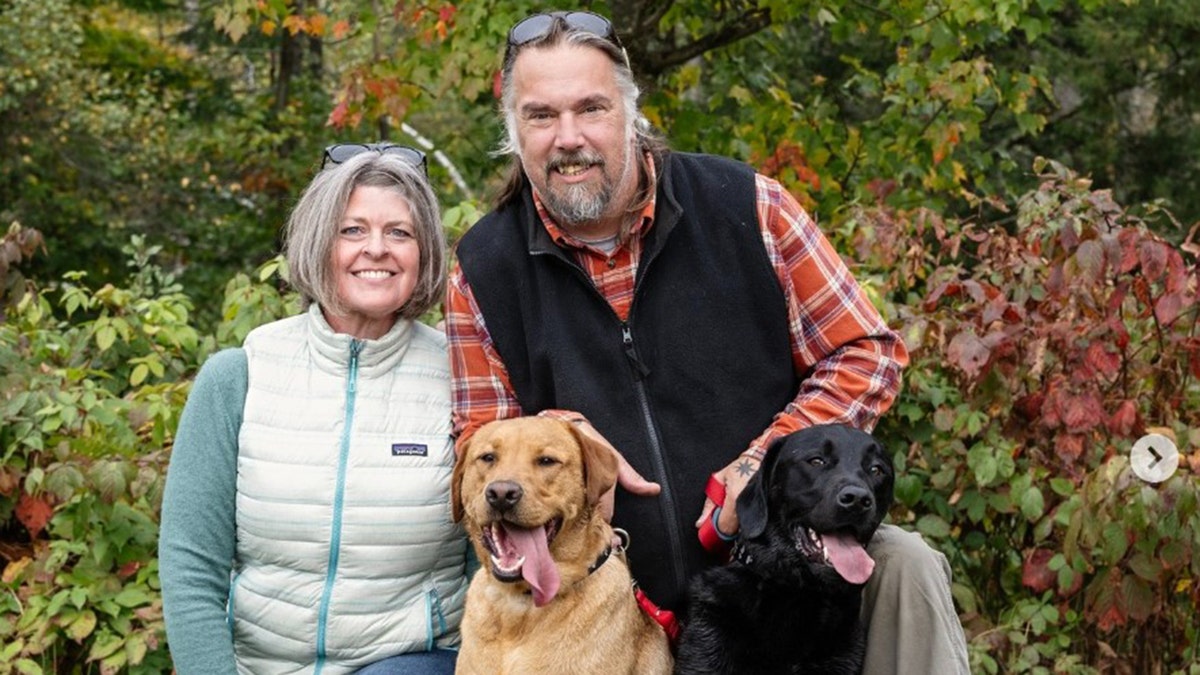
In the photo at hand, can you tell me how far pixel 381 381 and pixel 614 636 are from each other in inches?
37.4

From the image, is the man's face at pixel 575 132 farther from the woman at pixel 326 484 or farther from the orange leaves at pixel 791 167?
the orange leaves at pixel 791 167

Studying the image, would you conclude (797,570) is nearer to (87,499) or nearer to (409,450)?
(409,450)

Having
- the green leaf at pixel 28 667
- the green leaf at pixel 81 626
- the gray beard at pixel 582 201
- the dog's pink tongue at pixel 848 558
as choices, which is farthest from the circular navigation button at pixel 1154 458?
the green leaf at pixel 28 667

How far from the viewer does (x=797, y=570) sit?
348 cm

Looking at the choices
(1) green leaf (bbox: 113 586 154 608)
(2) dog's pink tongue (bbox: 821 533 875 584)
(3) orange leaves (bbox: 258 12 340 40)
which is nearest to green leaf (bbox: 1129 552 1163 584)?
(2) dog's pink tongue (bbox: 821 533 875 584)

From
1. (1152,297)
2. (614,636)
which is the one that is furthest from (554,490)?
(1152,297)

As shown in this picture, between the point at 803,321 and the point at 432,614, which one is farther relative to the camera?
the point at 803,321

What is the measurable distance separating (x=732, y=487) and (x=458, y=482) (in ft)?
2.35

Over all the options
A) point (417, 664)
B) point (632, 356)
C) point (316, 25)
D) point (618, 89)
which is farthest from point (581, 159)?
point (316, 25)

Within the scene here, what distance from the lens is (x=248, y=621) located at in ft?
12.1

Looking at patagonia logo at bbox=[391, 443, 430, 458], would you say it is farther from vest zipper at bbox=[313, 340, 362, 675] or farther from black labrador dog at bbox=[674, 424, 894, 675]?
black labrador dog at bbox=[674, 424, 894, 675]

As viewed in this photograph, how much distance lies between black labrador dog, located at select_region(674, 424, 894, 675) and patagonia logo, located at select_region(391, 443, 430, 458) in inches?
33.1

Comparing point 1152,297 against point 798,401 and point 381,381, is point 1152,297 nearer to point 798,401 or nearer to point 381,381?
point 798,401

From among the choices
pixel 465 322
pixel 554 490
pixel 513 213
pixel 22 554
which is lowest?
pixel 22 554
